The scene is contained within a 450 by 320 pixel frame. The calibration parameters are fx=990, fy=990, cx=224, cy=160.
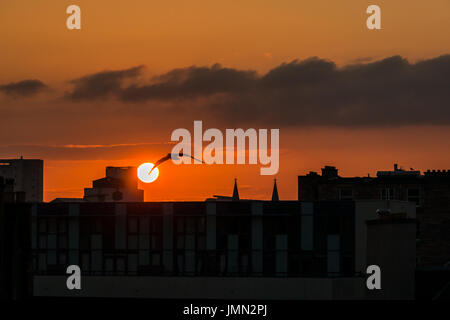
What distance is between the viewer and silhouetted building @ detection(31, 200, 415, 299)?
96.9 meters

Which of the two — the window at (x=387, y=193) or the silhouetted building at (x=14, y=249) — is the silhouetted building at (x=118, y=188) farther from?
the silhouetted building at (x=14, y=249)

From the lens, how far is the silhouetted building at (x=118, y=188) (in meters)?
129

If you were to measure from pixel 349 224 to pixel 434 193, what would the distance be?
104 feet

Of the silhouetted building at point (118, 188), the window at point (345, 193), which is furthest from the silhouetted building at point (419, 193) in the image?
the silhouetted building at point (118, 188)

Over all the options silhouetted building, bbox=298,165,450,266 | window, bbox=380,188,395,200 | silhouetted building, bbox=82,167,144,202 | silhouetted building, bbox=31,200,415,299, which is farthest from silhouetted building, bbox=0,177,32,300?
window, bbox=380,188,395,200

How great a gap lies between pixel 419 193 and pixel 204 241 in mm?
39346

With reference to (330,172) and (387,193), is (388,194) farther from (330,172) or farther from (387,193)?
(330,172)

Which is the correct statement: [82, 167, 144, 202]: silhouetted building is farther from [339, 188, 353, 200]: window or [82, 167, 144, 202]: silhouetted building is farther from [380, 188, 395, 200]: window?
[380, 188, 395, 200]: window

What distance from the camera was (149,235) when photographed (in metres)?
99.2

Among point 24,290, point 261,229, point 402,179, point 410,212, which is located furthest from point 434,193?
point 24,290

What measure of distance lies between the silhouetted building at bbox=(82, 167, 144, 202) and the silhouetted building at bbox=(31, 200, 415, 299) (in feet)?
78.0

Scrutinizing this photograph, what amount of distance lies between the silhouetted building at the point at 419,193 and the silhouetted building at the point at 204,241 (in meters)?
25.9

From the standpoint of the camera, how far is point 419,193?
126938 mm
